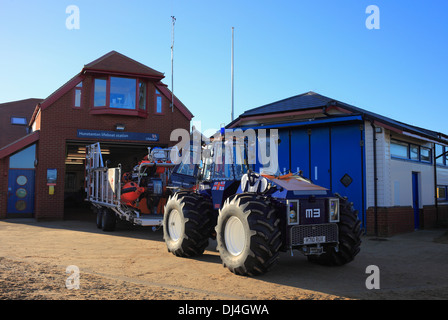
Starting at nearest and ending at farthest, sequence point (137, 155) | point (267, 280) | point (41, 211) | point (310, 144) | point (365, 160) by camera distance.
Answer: point (267, 280)
point (365, 160)
point (310, 144)
point (41, 211)
point (137, 155)

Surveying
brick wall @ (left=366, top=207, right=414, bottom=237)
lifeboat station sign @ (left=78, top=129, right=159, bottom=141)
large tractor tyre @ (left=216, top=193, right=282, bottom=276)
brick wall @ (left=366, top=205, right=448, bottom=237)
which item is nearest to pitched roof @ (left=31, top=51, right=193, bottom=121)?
lifeboat station sign @ (left=78, top=129, right=159, bottom=141)

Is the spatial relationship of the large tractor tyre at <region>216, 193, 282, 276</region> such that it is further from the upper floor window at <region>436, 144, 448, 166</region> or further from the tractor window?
the upper floor window at <region>436, 144, 448, 166</region>

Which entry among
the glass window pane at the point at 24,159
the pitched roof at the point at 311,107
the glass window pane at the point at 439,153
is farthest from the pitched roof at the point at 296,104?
the glass window pane at the point at 24,159

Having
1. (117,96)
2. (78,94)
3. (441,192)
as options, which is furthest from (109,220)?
(441,192)

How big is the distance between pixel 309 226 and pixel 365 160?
23.2 ft

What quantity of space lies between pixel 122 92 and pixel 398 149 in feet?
38.7

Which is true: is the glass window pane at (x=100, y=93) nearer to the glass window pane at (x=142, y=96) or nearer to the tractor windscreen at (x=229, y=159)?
the glass window pane at (x=142, y=96)

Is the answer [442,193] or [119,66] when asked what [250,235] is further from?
[442,193]

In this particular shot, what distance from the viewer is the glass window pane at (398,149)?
13773mm

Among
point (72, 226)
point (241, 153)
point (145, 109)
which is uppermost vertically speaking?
point (145, 109)

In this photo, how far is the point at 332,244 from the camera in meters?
7.33

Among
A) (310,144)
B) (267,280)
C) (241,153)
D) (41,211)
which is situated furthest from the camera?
(41,211)
